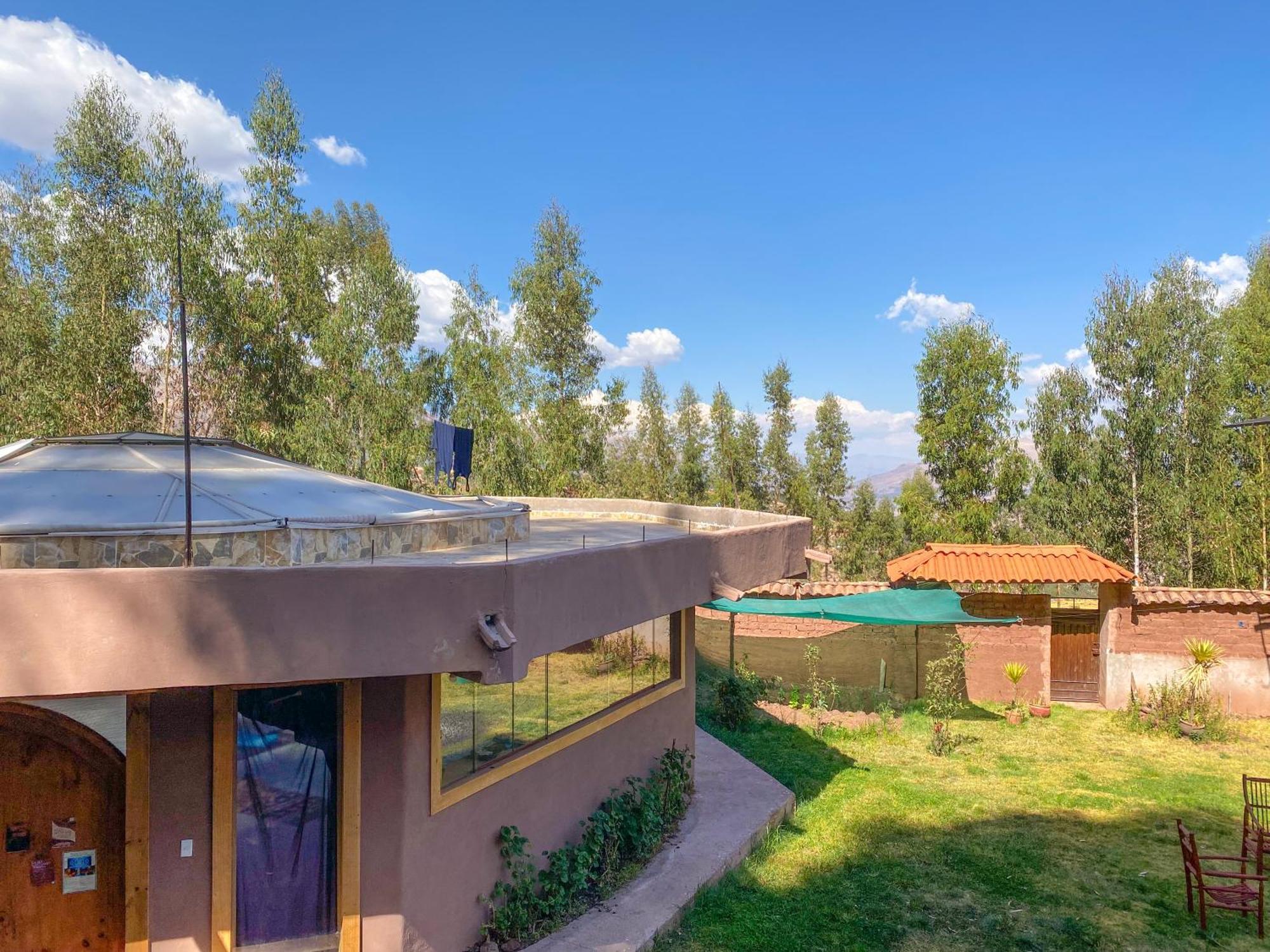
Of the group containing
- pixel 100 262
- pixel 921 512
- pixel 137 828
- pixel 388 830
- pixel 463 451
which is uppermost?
pixel 100 262

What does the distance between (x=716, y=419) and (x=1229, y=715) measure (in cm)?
2678

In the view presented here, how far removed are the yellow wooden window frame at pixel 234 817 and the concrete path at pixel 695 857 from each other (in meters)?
1.67

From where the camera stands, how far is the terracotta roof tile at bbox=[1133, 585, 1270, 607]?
1500 cm

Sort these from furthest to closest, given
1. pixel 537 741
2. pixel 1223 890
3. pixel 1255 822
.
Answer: pixel 1255 822, pixel 1223 890, pixel 537 741

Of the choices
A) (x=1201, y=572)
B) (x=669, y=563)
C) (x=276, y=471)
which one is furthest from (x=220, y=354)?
(x=1201, y=572)

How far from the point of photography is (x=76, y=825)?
209 inches

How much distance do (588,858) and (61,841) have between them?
430cm

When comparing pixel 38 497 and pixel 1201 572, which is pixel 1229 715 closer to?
pixel 1201 572

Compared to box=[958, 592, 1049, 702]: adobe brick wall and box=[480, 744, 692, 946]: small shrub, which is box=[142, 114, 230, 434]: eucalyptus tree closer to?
box=[480, 744, 692, 946]: small shrub

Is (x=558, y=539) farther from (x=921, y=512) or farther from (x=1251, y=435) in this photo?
(x=1251, y=435)

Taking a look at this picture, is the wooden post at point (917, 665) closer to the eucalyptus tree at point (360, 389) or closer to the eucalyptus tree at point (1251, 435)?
the eucalyptus tree at point (1251, 435)

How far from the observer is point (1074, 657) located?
53.4ft

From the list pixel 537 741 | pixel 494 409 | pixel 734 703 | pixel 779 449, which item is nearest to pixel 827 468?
pixel 779 449

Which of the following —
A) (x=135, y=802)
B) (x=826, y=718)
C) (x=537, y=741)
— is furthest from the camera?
(x=826, y=718)
